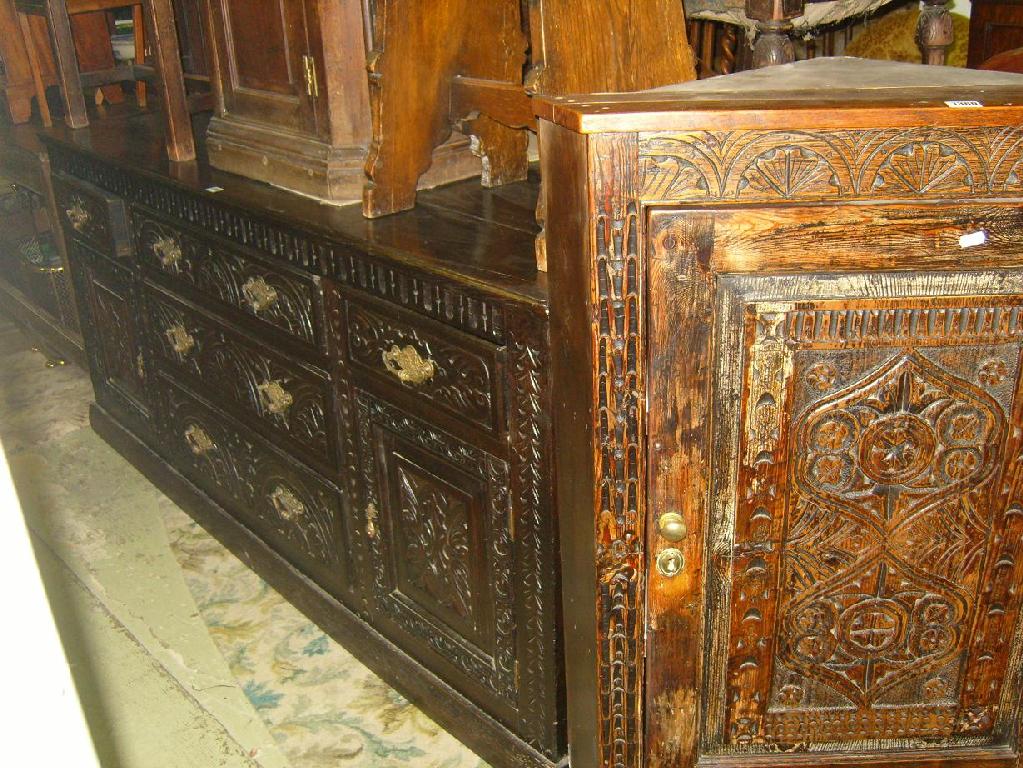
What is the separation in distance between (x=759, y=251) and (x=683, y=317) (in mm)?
123

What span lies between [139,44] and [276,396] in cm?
260

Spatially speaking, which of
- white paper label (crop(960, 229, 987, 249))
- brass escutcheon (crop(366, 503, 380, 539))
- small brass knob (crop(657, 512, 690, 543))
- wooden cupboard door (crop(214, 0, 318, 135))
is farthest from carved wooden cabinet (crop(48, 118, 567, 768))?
white paper label (crop(960, 229, 987, 249))

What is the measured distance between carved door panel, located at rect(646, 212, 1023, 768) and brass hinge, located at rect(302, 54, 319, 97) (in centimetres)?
118

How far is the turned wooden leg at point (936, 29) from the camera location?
267 cm

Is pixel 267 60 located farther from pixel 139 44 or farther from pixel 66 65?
pixel 139 44

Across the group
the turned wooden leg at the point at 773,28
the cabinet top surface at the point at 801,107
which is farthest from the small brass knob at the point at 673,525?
the turned wooden leg at the point at 773,28

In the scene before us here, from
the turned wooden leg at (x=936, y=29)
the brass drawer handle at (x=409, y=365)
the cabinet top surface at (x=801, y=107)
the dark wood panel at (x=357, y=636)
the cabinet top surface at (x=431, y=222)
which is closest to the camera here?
the cabinet top surface at (x=801, y=107)

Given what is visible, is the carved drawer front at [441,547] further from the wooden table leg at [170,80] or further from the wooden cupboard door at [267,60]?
the wooden table leg at [170,80]

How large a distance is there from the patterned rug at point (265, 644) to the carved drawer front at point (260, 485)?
16cm

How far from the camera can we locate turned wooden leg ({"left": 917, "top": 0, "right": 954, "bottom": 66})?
2.67m

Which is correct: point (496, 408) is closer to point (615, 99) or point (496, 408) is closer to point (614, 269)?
point (614, 269)

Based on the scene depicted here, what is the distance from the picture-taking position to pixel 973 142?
1.14 meters

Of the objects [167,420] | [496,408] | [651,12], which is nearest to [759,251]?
[496,408]

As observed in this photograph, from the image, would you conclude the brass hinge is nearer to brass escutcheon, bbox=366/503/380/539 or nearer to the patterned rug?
brass escutcheon, bbox=366/503/380/539
